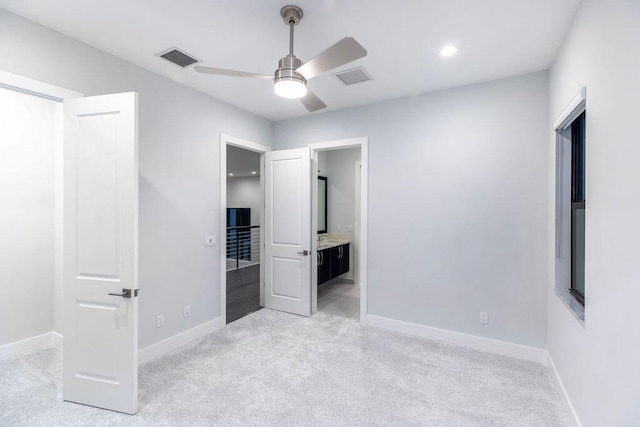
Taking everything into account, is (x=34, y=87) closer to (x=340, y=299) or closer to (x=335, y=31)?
(x=335, y=31)

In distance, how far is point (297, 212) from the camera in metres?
4.07

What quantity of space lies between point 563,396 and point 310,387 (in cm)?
189

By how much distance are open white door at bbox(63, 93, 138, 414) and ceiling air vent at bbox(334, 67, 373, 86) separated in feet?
6.03

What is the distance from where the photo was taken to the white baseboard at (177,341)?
110 inches

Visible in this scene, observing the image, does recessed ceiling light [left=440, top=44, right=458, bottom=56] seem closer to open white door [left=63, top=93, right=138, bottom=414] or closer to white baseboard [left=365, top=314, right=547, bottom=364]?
open white door [left=63, top=93, right=138, bottom=414]

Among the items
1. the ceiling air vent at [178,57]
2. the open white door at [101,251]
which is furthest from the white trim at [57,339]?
the ceiling air vent at [178,57]

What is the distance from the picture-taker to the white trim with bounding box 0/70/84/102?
6.44 feet

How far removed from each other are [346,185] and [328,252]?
4.76 feet

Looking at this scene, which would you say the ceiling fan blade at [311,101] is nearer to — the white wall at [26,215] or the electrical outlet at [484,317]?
the electrical outlet at [484,317]

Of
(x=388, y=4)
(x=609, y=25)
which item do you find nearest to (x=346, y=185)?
(x=388, y=4)

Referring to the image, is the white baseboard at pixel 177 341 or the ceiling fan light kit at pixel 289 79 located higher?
the ceiling fan light kit at pixel 289 79

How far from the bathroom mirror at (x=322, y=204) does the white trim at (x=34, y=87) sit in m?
3.97

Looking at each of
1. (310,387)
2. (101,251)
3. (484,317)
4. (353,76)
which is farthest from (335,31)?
(484,317)

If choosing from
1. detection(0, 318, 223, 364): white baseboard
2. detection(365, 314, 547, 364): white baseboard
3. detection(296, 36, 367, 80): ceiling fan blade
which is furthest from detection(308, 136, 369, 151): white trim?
detection(0, 318, 223, 364): white baseboard
